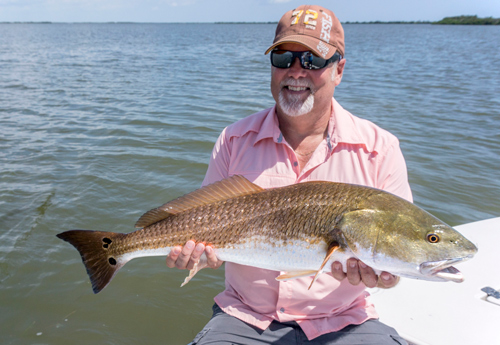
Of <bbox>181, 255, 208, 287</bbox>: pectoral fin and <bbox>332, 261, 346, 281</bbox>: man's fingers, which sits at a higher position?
<bbox>332, 261, 346, 281</bbox>: man's fingers

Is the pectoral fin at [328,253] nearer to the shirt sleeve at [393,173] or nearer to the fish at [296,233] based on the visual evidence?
the fish at [296,233]

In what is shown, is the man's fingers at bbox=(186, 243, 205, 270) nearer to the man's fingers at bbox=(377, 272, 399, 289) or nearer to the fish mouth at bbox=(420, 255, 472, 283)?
the man's fingers at bbox=(377, 272, 399, 289)

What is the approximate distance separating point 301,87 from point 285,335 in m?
1.79

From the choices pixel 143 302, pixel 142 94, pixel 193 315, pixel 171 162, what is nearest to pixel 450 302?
pixel 193 315

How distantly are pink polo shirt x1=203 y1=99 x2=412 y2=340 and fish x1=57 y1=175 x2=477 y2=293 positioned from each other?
0.39 metres

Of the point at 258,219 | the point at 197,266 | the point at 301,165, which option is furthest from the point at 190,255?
the point at 301,165

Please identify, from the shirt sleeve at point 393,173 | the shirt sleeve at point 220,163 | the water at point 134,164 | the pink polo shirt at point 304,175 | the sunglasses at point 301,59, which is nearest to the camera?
the pink polo shirt at point 304,175

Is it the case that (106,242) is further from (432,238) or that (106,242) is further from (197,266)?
(432,238)

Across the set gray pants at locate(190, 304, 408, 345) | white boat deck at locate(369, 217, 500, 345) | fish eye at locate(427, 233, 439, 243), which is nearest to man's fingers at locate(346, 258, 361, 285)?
fish eye at locate(427, 233, 439, 243)

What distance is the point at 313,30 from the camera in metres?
3.04

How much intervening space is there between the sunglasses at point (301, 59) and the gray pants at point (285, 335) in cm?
187

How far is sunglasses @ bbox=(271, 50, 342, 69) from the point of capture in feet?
9.96

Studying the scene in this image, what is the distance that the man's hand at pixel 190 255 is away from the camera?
2566mm

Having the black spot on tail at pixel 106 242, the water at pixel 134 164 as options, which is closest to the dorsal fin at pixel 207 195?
the black spot on tail at pixel 106 242
